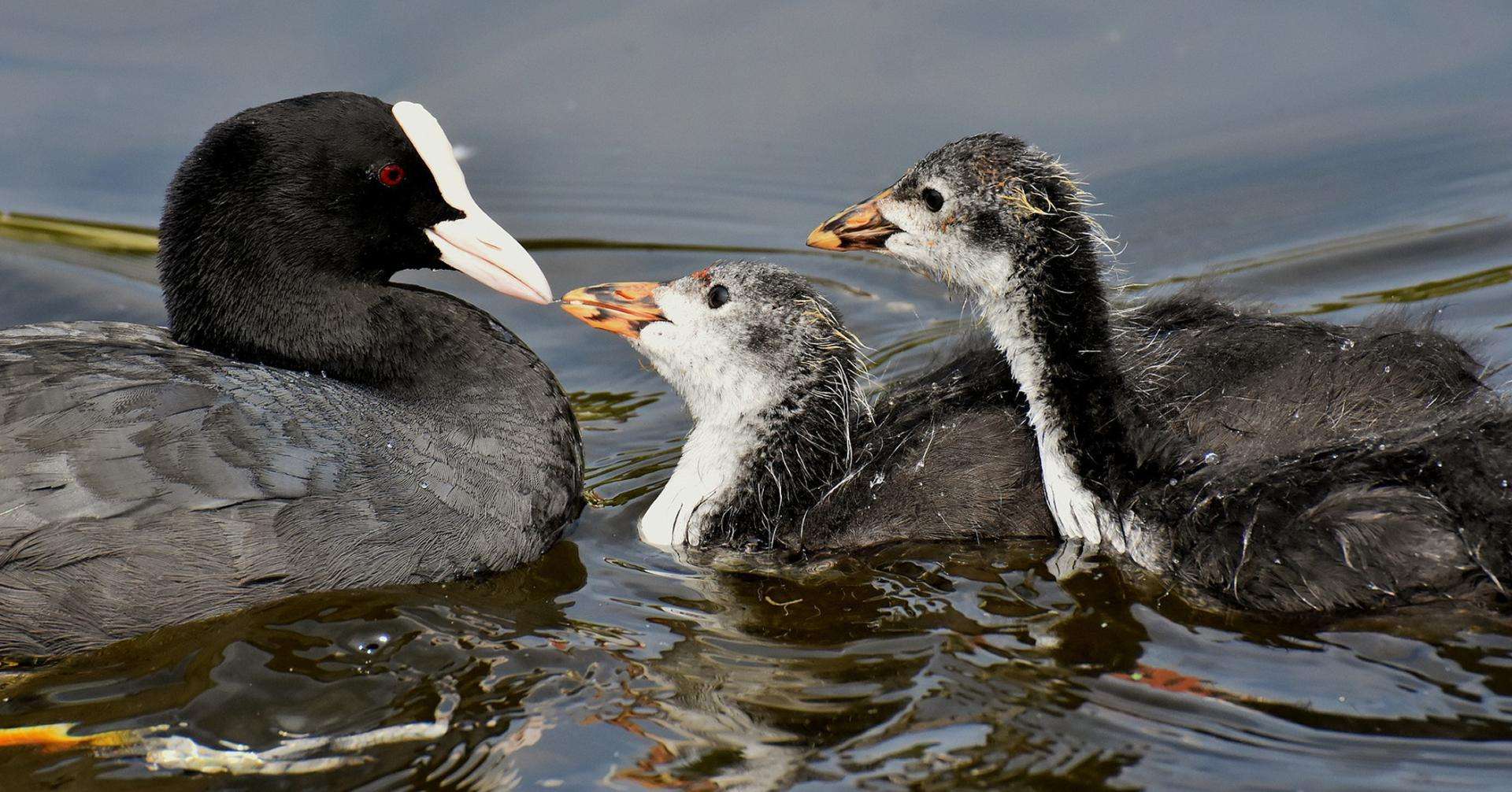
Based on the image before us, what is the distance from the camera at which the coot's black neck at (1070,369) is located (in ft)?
16.6

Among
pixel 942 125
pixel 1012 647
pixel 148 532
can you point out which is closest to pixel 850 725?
pixel 1012 647

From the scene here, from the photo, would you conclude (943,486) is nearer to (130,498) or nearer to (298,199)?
(298,199)

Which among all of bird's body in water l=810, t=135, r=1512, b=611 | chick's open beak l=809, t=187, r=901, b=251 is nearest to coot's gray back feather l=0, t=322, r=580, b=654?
chick's open beak l=809, t=187, r=901, b=251

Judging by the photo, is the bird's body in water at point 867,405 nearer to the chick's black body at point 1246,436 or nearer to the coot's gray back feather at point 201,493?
the chick's black body at point 1246,436

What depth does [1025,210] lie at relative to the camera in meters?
5.34

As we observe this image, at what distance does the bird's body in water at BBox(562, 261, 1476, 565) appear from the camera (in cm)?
519

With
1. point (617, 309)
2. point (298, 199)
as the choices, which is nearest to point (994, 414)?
point (617, 309)

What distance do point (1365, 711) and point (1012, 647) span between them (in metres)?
0.92

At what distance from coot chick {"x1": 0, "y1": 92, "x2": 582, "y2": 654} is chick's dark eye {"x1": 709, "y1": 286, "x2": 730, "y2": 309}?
583 mm

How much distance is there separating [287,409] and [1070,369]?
2378mm

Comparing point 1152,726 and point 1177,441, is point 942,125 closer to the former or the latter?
point 1177,441

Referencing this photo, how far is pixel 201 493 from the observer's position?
482cm

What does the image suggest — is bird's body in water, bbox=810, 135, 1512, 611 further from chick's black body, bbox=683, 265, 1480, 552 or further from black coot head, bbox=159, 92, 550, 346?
black coot head, bbox=159, 92, 550, 346

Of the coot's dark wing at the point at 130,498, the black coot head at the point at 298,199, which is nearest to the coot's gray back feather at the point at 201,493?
the coot's dark wing at the point at 130,498
